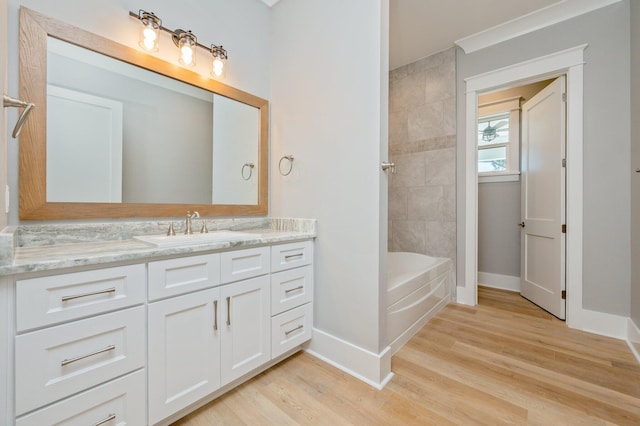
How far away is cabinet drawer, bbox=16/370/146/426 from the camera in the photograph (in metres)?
0.90

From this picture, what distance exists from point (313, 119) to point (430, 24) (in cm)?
168

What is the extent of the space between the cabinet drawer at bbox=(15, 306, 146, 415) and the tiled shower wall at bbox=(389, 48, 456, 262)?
2743 millimetres

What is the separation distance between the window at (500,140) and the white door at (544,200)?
319 mm

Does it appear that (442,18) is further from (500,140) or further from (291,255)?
(291,255)

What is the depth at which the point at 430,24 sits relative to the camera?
8.33 ft

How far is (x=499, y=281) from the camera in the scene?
3.41 metres

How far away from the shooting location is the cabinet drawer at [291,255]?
1.63m

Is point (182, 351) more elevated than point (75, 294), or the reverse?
point (75, 294)

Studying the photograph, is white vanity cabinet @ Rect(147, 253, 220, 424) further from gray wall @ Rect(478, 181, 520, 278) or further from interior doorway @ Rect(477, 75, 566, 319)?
gray wall @ Rect(478, 181, 520, 278)

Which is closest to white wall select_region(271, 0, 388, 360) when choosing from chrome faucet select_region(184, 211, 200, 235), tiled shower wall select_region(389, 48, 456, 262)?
chrome faucet select_region(184, 211, 200, 235)

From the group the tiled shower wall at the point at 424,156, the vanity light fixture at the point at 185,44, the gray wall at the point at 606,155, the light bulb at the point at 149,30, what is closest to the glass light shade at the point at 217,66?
the vanity light fixture at the point at 185,44

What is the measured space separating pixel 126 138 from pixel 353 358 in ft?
5.93

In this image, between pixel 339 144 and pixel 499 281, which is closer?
pixel 339 144

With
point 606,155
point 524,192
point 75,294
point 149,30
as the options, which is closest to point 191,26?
point 149,30
